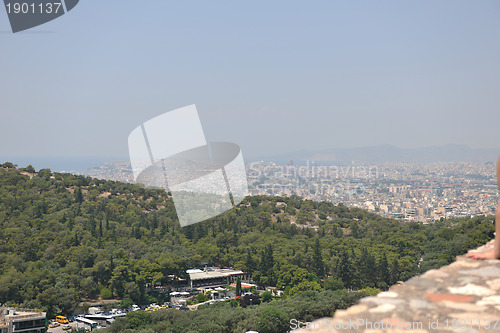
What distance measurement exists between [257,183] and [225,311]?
40.4 meters

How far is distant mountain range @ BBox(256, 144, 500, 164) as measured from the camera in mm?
117244

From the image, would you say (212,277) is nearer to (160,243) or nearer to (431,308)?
(160,243)

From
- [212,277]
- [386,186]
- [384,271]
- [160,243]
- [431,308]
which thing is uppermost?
[431,308]

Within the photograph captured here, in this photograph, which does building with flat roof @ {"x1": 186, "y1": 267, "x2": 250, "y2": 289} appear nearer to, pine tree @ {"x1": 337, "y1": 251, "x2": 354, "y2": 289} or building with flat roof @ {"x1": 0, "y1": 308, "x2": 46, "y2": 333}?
pine tree @ {"x1": 337, "y1": 251, "x2": 354, "y2": 289}

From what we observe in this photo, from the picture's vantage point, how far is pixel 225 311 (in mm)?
14633

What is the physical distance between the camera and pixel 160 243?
26.2 meters

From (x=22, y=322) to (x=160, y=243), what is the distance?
11898mm

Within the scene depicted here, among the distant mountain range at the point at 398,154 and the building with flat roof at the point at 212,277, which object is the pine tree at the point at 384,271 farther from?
the distant mountain range at the point at 398,154

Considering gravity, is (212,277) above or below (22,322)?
below

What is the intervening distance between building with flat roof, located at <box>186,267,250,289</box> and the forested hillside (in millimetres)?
578

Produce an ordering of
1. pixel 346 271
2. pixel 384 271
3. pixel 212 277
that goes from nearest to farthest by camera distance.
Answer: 1. pixel 384 271
2. pixel 346 271
3. pixel 212 277

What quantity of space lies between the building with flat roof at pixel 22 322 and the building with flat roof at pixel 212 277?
892 centimetres

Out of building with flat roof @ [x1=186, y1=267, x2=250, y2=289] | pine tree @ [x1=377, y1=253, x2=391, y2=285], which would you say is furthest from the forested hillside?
building with flat roof @ [x1=186, y1=267, x2=250, y2=289]

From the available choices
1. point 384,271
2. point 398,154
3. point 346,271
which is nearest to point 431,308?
point 346,271
